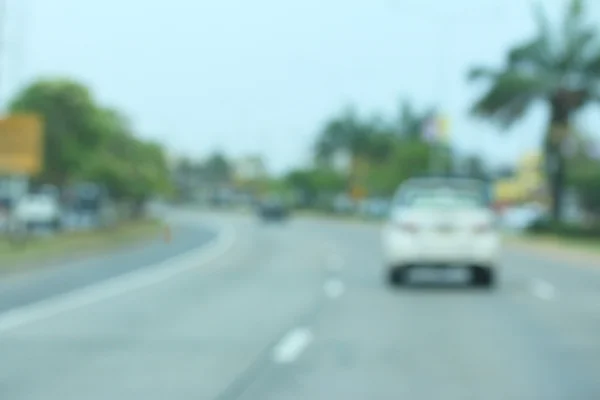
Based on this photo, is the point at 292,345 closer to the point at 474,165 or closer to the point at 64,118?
the point at 64,118

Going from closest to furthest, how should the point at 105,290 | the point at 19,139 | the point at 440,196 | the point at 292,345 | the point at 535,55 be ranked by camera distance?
1. the point at 292,345
2. the point at 105,290
3. the point at 440,196
4. the point at 19,139
5. the point at 535,55

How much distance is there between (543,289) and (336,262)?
1057cm

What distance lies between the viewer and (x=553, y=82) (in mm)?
50906

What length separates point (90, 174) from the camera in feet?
172

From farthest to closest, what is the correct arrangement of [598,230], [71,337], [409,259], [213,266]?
[598,230]
[213,266]
[409,259]
[71,337]

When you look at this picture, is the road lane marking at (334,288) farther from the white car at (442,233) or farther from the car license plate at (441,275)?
the car license plate at (441,275)

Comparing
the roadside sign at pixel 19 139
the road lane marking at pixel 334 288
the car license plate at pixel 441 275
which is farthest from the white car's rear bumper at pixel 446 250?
the roadside sign at pixel 19 139

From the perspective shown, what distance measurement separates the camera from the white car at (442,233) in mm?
21641

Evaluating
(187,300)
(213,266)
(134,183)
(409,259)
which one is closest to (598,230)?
(134,183)

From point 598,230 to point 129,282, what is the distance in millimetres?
29477

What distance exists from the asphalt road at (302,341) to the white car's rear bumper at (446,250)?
0.57m

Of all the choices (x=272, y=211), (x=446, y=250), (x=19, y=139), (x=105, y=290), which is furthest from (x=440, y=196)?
(x=272, y=211)

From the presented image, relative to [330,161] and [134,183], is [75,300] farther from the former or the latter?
[330,161]

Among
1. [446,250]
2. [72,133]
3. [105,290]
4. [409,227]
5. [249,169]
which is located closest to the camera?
[105,290]
